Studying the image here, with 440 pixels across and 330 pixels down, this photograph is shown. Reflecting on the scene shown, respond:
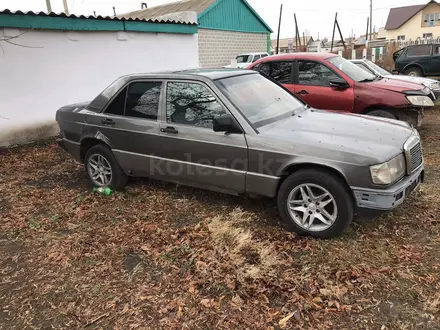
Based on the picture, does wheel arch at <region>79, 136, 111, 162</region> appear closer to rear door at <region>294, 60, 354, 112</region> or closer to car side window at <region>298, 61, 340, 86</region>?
rear door at <region>294, 60, 354, 112</region>

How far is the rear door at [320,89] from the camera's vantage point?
6.75m

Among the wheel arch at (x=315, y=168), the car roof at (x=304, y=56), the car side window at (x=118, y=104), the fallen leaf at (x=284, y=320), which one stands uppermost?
the car roof at (x=304, y=56)

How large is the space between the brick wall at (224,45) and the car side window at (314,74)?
44.0ft

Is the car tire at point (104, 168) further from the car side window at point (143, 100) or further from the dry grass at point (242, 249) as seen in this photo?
the dry grass at point (242, 249)

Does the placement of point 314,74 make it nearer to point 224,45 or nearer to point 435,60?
point 435,60

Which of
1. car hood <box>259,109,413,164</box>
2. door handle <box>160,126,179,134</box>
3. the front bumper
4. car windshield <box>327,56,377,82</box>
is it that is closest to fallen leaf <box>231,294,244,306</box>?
the front bumper

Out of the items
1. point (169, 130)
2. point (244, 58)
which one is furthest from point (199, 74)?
point (244, 58)

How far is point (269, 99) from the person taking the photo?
Answer: 14.2ft

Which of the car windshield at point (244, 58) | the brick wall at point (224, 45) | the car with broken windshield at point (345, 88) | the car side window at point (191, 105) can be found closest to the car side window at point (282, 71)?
the car with broken windshield at point (345, 88)

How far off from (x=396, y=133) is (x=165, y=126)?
99.1 inches

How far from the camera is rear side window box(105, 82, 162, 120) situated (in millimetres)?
4461

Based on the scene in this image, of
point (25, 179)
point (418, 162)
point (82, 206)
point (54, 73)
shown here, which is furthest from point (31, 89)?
point (418, 162)

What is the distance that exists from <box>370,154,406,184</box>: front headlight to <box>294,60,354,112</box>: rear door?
370 cm

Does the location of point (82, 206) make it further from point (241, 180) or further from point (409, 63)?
point (409, 63)
